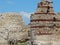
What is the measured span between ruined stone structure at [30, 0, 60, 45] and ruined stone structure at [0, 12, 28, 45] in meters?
5.58

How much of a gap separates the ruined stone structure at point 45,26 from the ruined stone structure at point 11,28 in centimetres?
558

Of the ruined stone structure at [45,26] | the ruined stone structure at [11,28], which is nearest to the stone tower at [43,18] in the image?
the ruined stone structure at [45,26]

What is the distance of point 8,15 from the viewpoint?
2989 centimetres

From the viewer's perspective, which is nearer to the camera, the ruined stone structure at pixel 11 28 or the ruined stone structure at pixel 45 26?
the ruined stone structure at pixel 45 26

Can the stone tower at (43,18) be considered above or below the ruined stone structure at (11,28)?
above

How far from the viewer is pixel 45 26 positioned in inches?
936

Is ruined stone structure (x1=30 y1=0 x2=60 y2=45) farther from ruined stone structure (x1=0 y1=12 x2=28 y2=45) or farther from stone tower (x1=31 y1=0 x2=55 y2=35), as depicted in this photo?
ruined stone structure (x1=0 y1=12 x2=28 y2=45)

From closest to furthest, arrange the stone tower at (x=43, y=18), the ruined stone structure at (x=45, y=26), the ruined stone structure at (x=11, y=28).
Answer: the ruined stone structure at (x=45, y=26) → the stone tower at (x=43, y=18) → the ruined stone structure at (x=11, y=28)

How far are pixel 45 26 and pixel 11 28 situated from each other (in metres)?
6.60

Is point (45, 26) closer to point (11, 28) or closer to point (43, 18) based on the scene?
point (43, 18)

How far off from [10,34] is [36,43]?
238 inches

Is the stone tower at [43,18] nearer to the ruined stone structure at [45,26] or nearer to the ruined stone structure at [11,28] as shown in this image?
the ruined stone structure at [45,26]

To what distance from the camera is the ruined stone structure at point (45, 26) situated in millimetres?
23469

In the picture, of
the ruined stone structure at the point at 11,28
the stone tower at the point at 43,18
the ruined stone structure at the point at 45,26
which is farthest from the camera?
the ruined stone structure at the point at 11,28
